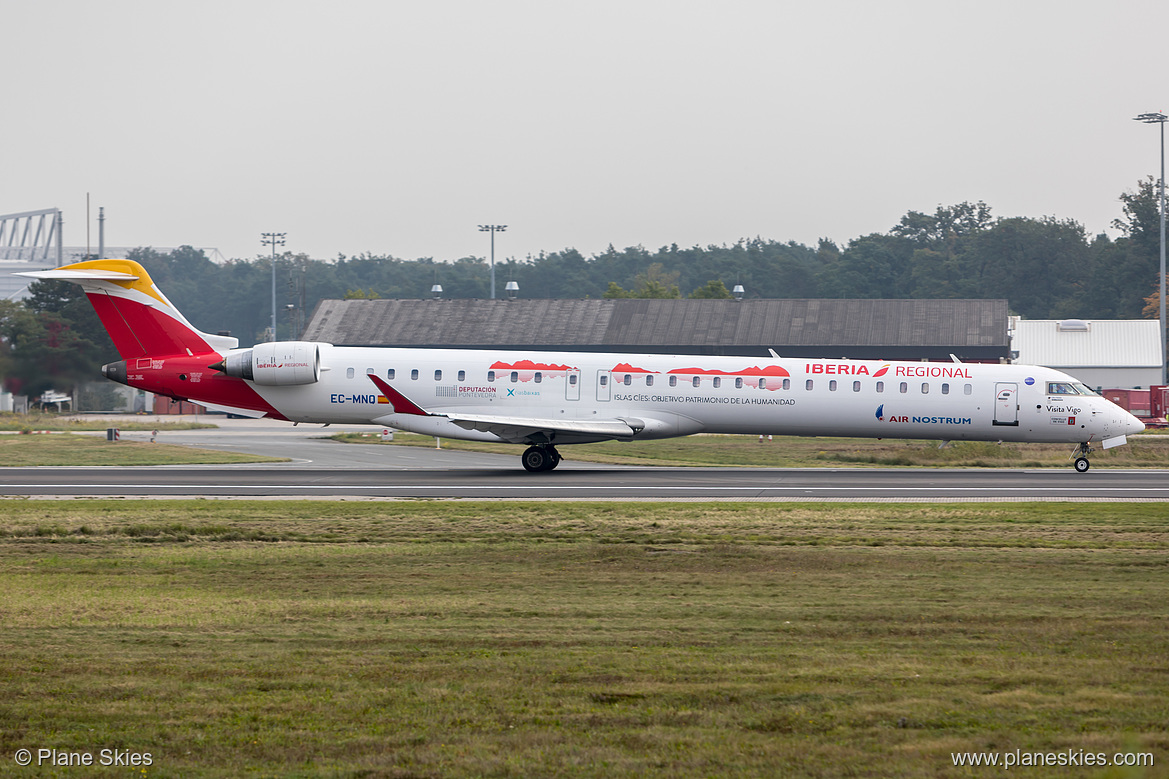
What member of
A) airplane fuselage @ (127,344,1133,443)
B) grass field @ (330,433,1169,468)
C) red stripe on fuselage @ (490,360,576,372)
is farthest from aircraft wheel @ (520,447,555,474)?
grass field @ (330,433,1169,468)

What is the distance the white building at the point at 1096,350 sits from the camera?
74.3 metres

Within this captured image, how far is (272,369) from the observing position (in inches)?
1213

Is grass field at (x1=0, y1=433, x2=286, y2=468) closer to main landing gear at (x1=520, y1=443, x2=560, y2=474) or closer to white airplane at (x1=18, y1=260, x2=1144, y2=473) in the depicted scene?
white airplane at (x1=18, y1=260, x2=1144, y2=473)

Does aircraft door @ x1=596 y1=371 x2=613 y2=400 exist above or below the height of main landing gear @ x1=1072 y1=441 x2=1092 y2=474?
above

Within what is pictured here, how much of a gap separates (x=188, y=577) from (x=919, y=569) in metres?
9.54

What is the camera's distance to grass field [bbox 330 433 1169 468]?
35.1m

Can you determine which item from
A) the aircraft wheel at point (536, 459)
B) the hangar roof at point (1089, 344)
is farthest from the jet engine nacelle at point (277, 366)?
the hangar roof at point (1089, 344)

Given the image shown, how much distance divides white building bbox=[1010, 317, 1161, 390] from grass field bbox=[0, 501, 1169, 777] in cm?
6088

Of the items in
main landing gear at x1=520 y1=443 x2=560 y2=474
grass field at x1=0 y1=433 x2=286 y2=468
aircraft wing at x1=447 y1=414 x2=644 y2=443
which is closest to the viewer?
aircraft wing at x1=447 y1=414 x2=644 y2=443

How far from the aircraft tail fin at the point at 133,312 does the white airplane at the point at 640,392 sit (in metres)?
0.06

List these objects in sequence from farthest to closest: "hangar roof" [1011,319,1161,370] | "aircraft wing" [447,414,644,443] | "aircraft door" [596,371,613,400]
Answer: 1. "hangar roof" [1011,319,1161,370]
2. "aircraft door" [596,371,613,400]
3. "aircraft wing" [447,414,644,443]

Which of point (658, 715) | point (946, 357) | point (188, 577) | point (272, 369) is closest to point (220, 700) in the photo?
point (658, 715)

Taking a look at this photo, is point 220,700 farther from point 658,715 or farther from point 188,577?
point 188,577

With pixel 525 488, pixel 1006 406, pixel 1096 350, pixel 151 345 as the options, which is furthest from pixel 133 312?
pixel 1096 350
